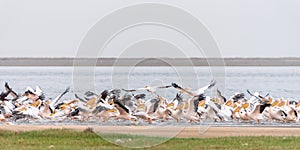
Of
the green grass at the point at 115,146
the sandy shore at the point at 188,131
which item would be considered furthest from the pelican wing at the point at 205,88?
the green grass at the point at 115,146

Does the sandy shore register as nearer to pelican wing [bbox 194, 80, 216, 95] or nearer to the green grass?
the green grass

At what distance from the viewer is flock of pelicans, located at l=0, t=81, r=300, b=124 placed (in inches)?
415

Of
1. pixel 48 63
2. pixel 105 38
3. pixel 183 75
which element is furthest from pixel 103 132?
pixel 48 63

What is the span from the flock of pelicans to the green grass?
1.65ft

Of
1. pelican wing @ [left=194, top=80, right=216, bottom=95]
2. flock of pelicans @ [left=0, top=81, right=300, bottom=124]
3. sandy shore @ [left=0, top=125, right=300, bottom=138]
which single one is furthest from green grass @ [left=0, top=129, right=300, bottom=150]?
pelican wing @ [left=194, top=80, right=216, bottom=95]

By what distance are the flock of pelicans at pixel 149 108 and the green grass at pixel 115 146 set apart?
0.50 m

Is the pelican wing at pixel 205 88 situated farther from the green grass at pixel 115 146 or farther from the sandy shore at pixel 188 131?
the green grass at pixel 115 146

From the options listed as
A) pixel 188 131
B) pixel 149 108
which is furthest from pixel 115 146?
pixel 149 108

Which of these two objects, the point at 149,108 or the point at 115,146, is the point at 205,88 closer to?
the point at 149,108

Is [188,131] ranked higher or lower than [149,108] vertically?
lower

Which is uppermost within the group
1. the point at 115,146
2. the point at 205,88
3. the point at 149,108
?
the point at 205,88

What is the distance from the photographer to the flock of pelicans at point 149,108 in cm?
1054

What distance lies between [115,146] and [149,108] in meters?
3.37

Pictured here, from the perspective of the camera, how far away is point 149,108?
39.8 ft
